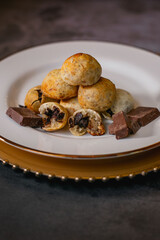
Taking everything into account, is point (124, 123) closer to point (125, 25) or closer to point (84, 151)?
point (84, 151)

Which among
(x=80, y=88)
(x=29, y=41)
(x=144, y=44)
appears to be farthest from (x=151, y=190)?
(x=29, y=41)

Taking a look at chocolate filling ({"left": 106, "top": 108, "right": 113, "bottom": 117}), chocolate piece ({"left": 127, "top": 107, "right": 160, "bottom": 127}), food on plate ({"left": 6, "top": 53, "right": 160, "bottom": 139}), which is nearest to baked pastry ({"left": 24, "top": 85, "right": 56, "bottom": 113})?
food on plate ({"left": 6, "top": 53, "right": 160, "bottom": 139})

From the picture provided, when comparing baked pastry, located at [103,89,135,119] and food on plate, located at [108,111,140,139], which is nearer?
food on plate, located at [108,111,140,139]

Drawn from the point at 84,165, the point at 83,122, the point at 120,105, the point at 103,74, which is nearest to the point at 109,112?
the point at 120,105

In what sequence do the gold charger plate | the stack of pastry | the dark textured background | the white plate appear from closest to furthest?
the dark textured background
the gold charger plate
the white plate
the stack of pastry

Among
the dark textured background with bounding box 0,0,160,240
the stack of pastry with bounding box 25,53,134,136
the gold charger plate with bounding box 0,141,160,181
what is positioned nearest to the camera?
the dark textured background with bounding box 0,0,160,240

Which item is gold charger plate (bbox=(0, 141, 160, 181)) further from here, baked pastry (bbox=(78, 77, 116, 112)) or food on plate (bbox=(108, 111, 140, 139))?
baked pastry (bbox=(78, 77, 116, 112))
